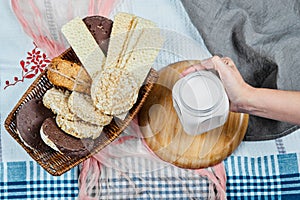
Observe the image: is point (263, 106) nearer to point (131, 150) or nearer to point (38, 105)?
point (131, 150)

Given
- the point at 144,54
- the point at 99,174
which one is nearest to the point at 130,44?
the point at 144,54

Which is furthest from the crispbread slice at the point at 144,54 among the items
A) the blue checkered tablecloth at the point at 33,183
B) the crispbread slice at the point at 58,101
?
the blue checkered tablecloth at the point at 33,183

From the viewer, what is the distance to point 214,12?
0.81 m

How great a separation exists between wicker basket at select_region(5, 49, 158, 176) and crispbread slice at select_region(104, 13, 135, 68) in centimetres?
5

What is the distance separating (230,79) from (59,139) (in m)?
0.24

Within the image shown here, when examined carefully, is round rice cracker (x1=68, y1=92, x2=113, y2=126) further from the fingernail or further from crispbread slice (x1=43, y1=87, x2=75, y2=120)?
the fingernail

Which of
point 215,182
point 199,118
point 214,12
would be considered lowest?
point 215,182

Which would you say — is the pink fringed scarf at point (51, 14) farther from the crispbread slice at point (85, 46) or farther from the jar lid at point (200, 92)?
the jar lid at point (200, 92)

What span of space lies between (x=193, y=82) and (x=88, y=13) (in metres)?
0.29

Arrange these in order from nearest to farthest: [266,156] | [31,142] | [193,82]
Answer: [193,82]
[31,142]
[266,156]

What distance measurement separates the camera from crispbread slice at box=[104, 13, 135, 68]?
0.69 metres

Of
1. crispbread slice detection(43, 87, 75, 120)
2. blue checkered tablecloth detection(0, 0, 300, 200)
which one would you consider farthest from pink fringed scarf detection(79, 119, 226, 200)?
crispbread slice detection(43, 87, 75, 120)

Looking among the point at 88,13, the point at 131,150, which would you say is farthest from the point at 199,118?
the point at 88,13

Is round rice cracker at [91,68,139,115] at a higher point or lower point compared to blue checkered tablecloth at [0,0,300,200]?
higher
